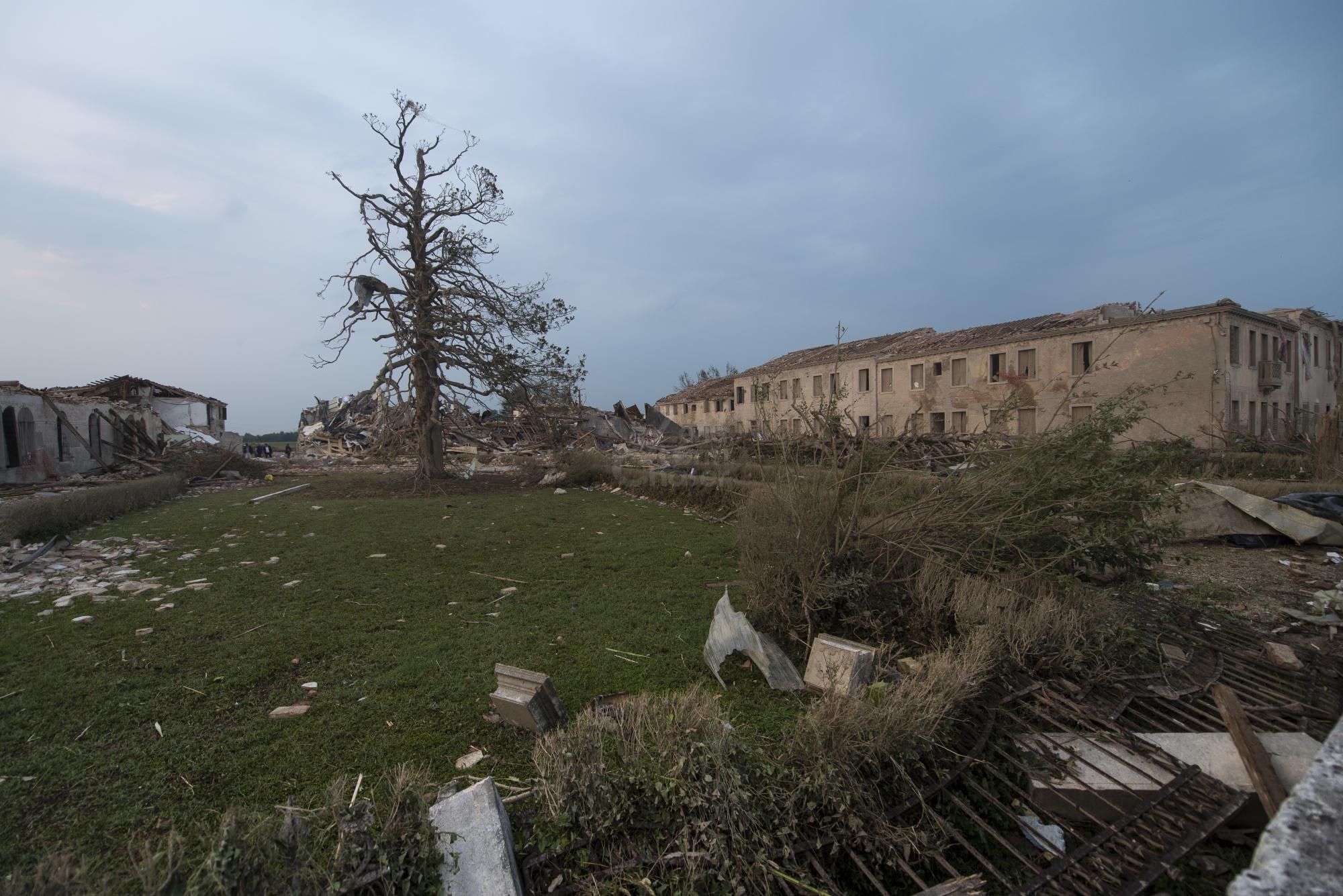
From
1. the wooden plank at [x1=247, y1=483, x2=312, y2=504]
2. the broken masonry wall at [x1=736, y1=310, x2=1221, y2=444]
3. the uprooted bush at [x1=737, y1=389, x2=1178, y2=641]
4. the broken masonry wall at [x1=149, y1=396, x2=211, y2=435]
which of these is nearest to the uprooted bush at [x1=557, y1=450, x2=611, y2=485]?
the broken masonry wall at [x1=736, y1=310, x2=1221, y2=444]

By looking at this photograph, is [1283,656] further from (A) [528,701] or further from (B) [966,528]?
(A) [528,701]

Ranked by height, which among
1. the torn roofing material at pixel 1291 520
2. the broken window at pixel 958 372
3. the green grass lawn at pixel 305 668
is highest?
the broken window at pixel 958 372

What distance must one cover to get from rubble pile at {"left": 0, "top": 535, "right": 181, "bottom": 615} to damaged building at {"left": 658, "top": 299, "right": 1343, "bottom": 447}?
10620mm

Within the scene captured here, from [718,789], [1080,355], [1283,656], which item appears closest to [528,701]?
[718,789]

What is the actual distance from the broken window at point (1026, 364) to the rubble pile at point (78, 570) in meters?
A: 25.8

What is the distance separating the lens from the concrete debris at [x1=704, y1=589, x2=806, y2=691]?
393 cm

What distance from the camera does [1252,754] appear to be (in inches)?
107

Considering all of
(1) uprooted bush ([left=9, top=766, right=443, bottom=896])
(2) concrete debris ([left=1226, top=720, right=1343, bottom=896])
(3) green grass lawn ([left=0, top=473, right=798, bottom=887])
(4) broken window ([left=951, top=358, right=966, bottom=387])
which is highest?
(4) broken window ([left=951, top=358, right=966, bottom=387])

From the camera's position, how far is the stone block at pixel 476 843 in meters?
1.97

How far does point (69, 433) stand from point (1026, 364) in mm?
30479

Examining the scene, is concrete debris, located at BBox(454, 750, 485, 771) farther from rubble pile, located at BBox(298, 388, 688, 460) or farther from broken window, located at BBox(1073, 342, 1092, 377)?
broken window, located at BBox(1073, 342, 1092, 377)

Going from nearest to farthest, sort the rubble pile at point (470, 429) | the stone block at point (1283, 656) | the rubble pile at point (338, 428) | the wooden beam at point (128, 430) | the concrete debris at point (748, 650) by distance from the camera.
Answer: the concrete debris at point (748, 650) → the stone block at point (1283, 656) → the rubble pile at point (470, 429) → the wooden beam at point (128, 430) → the rubble pile at point (338, 428)

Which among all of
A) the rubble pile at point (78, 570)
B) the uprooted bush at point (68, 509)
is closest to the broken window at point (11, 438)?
the uprooted bush at point (68, 509)

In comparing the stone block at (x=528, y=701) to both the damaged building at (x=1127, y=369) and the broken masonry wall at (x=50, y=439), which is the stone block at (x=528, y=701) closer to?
the damaged building at (x=1127, y=369)
